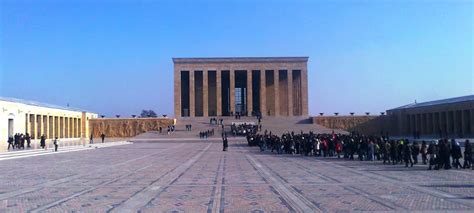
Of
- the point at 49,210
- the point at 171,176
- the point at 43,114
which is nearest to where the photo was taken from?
the point at 49,210

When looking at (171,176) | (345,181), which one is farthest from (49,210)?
(345,181)

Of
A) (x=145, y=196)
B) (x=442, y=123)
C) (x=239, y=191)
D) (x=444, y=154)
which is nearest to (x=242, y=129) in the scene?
(x=442, y=123)

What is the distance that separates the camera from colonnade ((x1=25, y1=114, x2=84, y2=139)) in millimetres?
58531

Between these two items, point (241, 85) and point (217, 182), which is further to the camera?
point (241, 85)

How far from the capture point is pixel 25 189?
12.6m

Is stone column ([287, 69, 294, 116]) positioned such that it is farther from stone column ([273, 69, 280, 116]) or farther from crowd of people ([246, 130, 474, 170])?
crowd of people ([246, 130, 474, 170])

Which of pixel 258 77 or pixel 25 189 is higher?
pixel 258 77

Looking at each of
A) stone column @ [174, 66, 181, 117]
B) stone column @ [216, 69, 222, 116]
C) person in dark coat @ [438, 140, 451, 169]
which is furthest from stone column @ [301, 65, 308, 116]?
person in dark coat @ [438, 140, 451, 169]

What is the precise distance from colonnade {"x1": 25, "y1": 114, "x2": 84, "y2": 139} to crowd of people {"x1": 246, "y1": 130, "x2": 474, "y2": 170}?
108 ft

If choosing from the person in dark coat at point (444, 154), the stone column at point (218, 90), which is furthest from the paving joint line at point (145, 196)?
the stone column at point (218, 90)

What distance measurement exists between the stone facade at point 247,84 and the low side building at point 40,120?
14.5 metres

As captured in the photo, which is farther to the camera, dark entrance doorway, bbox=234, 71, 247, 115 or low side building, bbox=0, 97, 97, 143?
dark entrance doorway, bbox=234, 71, 247, 115

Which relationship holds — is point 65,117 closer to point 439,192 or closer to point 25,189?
point 25,189

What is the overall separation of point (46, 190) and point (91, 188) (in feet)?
3.34
